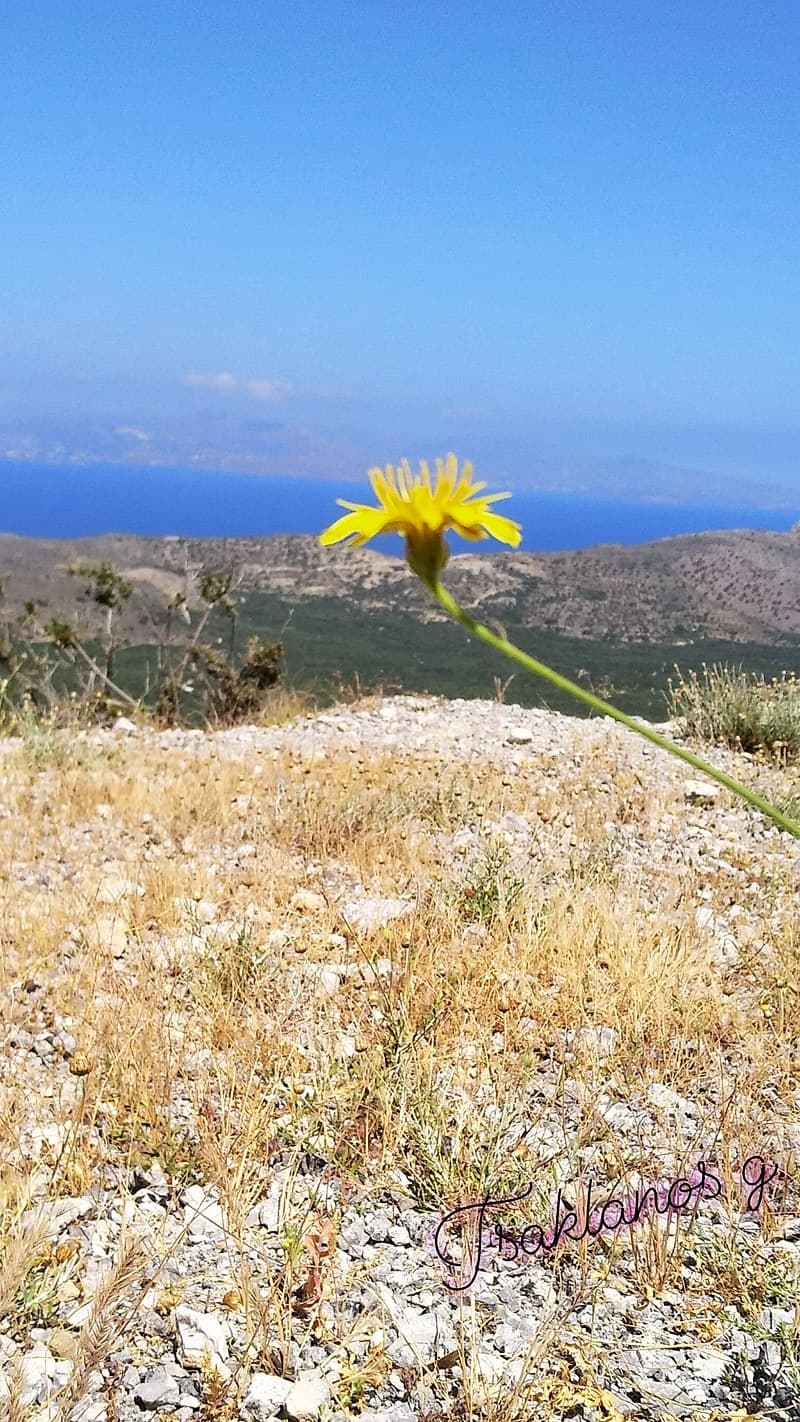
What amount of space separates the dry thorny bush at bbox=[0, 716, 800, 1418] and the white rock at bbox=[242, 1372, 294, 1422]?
44 mm

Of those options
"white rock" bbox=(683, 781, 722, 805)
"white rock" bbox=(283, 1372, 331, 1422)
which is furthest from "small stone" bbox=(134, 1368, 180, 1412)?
"white rock" bbox=(683, 781, 722, 805)

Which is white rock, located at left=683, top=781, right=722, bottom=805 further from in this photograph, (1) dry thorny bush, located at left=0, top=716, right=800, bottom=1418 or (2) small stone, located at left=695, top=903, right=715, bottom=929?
(2) small stone, located at left=695, top=903, right=715, bottom=929

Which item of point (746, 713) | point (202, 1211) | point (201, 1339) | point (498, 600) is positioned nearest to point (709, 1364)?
point (201, 1339)

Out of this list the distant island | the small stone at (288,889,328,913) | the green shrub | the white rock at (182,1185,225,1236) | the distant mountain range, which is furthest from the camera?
the distant mountain range

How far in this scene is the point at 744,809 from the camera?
5.30 m

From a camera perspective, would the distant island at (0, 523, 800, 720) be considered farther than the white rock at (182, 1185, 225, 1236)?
Yes

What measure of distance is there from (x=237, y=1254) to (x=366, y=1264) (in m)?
0.28

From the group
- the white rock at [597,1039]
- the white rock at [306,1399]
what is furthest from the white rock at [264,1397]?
the white rock at [597,1039]

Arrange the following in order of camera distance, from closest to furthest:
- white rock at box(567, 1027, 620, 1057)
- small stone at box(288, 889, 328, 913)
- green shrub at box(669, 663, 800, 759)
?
white rock at box(567, 1027, 620, 1057) → small stone at box(288, 889, 328, 913) → green shrub at box(669, 663, 800, 759)

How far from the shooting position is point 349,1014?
2873 millimetres

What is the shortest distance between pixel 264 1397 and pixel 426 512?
1.58 metres

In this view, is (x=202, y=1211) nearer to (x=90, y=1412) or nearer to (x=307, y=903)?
(x=90, y=1412)

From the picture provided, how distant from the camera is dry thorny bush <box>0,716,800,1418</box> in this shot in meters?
2.13

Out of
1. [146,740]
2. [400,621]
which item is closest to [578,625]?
[400,621]
